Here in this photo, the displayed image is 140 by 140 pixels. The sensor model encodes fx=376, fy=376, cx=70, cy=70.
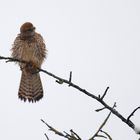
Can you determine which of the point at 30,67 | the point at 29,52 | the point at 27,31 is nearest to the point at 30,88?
the point at 30,67

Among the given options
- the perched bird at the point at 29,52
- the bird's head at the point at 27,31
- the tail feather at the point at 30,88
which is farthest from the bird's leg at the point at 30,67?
the bird's head at the point at 27,31

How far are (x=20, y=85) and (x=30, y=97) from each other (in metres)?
1.04

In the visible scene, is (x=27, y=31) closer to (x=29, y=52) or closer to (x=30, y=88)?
(x=29, y=52)

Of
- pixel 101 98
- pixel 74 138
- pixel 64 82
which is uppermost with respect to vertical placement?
pixel 64 82

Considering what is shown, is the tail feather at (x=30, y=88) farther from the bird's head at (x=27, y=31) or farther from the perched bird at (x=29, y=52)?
the bird's head at (x=27, y=31)

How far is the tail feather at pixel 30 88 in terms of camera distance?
515 cm

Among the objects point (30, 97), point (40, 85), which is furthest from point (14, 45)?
point (30, 97)

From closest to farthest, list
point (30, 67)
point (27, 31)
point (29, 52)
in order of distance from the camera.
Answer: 1. point (30, 67)
2. point (29, 52)
3. point (27, 31)

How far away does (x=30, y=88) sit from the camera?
5.78 m

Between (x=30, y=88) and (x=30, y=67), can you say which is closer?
(x=30, y=88)

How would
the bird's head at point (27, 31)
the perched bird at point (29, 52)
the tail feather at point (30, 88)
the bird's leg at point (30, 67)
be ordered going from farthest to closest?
1. the bird's head at point (27, 31)
2. the perched bird at point (29, 52)
3. the bird's leg at point (30, 67)
4. the tail feather at point (30, 88)

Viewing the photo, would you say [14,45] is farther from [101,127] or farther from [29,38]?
[101,127]

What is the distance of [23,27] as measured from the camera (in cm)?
704

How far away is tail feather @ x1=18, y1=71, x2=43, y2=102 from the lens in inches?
203
